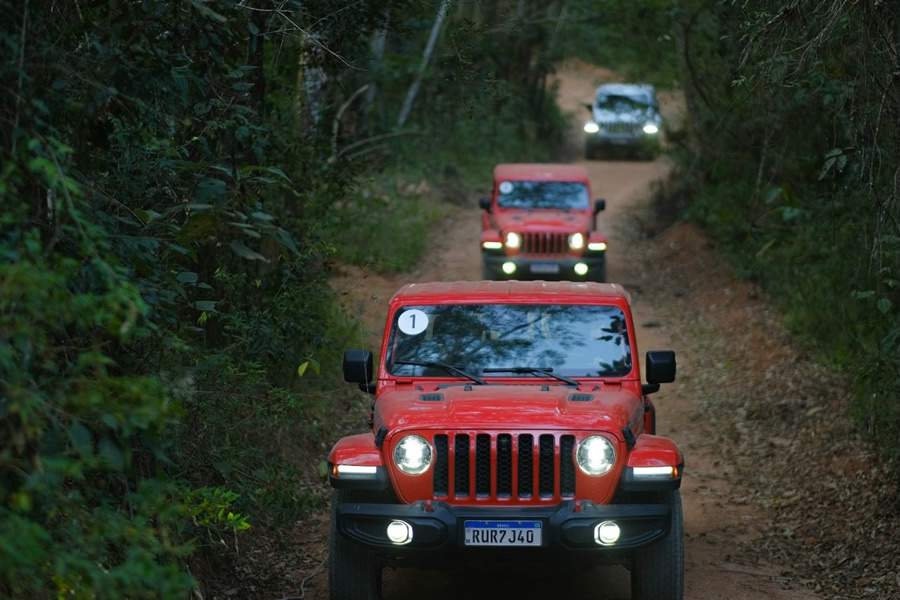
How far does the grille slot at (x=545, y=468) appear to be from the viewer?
252 inches

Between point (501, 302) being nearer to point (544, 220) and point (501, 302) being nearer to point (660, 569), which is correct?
point (660, 569)

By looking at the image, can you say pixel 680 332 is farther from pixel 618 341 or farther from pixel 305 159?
pixel 618 341

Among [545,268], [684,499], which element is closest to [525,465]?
[684,499]

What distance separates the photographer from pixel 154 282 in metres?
5.95

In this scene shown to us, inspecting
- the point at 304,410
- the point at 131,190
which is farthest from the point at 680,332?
the point at 131,190

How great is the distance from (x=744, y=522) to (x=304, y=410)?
385cm

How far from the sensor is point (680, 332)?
1783cm

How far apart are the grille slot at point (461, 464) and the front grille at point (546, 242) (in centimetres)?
1170

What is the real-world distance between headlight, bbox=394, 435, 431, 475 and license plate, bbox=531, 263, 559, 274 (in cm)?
1157

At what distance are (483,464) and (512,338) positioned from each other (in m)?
1.31

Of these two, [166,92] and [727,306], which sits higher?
[166,92]

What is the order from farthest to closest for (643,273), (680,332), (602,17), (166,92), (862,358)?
(602,17)
(643,273)
(680,332)
(862,358)
(166,92)

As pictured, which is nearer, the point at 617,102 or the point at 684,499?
the point at 684,499

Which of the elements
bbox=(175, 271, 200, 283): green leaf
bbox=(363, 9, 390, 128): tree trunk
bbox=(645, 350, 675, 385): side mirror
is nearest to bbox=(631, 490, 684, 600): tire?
bbox=(645, 350, 675, 385): side mirror
